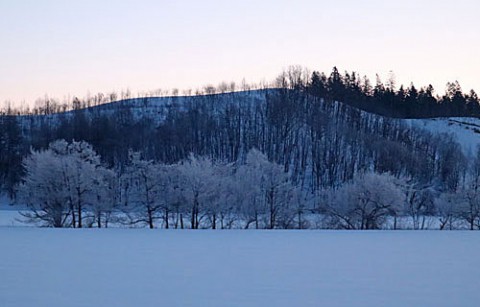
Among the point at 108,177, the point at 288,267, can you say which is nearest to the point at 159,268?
the point at 288,267

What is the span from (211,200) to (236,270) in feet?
67.5

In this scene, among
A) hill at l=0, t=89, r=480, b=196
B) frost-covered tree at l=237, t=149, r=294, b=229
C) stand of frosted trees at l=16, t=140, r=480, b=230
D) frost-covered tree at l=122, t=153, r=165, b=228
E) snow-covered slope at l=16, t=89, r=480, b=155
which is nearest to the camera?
stand of frosted trees at l=16, t=140, r=480, b=230

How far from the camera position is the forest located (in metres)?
39.0

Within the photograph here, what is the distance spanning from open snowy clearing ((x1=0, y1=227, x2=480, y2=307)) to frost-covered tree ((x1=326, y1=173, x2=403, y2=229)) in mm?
6064

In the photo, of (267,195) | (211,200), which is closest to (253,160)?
(267,195)

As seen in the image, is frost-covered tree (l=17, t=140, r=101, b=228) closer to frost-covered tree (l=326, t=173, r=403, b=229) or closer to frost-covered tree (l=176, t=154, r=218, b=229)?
frost-covered tree (l=176, t=154, r=218, b=229)

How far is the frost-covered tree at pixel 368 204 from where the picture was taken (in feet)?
124

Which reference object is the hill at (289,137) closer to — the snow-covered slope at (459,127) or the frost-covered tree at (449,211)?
the snow-covered slope at (459,127)

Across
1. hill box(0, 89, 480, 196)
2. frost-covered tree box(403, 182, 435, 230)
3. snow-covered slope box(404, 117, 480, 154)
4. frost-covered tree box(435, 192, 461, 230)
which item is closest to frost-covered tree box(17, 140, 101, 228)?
frost-covered tree box(403, 182, 435, 230)

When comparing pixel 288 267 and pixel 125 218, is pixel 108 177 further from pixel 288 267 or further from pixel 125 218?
pixel 288 267

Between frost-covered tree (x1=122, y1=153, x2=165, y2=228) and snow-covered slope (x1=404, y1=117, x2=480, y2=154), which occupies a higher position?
snow-covered slope (x1=404, y1=117, x2=480, y2=154)

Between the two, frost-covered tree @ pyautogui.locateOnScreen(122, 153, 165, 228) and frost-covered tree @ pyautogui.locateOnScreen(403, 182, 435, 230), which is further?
frost-covered tree @ pyautogui.locateOnScreen(403, 182, 435, 230)

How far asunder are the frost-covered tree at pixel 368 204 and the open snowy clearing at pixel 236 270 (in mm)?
6064

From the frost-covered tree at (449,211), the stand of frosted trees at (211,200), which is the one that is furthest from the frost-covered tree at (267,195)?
the frost-covered tree at (449,211)
